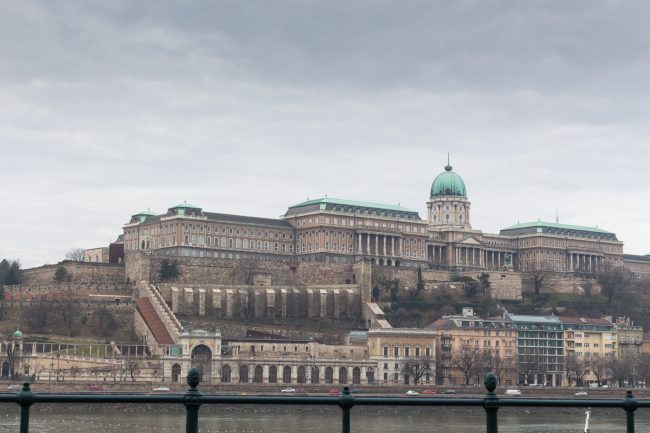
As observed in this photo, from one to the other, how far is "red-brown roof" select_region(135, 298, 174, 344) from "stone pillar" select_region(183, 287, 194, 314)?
4.53 meters

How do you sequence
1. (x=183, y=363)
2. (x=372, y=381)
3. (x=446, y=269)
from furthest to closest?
(x=446, y=269) → (x=372, y=381) → (x=183, y=363)

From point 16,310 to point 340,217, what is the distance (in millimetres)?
44883

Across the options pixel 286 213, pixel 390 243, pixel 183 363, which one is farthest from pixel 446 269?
pixel 183 363

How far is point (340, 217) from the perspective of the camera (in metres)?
131

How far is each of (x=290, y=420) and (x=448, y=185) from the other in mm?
98972

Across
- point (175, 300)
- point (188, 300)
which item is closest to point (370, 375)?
point (188, 300)

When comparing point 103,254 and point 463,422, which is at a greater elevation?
point 103,254

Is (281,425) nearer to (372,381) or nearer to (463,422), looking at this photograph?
(463,422)

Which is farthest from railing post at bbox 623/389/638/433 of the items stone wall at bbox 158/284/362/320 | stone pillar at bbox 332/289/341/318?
stone pillar at bbox 332/289/341/318

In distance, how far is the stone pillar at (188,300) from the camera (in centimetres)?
10112

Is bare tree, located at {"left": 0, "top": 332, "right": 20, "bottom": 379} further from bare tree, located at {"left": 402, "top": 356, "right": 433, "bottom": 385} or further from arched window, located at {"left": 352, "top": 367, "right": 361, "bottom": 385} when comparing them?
bare tree, located at {"left": 402, "top": 356, "right": 433, "bottom": 385}

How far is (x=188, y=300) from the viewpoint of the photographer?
10156 centimetres

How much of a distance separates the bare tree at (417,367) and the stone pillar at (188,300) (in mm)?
19151

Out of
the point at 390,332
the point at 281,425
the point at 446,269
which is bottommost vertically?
the point at 281,425
